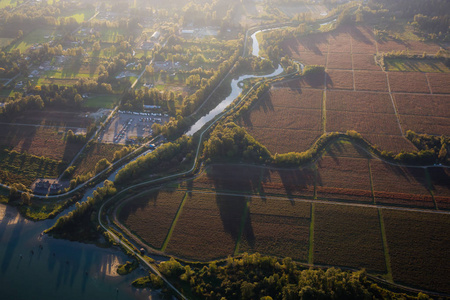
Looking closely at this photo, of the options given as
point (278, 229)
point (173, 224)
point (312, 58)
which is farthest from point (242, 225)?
point (312, 58)

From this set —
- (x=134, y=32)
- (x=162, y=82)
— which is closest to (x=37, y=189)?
(x=162, y=82)

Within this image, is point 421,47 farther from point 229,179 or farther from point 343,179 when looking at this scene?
point 229,179

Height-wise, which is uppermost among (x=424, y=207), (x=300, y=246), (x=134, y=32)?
(x=424, y=207)

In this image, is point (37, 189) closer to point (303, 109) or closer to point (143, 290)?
point (143, 290)

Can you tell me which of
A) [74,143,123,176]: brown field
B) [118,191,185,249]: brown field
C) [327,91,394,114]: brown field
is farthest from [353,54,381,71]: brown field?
[74,143,123,176]: brown field

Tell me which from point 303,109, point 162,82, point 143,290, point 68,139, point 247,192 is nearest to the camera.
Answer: point 143,290

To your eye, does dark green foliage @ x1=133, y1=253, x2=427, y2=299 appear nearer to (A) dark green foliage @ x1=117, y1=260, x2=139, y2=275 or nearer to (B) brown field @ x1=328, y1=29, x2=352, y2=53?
(A) dark green foliage @ x1=117, y1=260, x2=139, y2=275

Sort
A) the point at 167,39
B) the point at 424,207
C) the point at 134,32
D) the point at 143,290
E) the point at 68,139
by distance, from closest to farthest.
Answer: the point at 143,290, the point at 424,207, the point at 68,139, the point at 167,39, the point at 134,32
